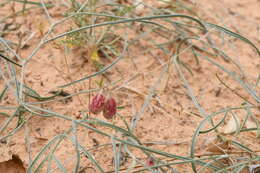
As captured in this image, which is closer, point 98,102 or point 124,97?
point 98,102

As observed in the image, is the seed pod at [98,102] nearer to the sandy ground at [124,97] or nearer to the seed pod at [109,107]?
the seed pod at [109,107]

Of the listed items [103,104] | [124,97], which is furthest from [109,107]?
[124,97]

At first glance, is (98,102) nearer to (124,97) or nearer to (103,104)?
(103,104)

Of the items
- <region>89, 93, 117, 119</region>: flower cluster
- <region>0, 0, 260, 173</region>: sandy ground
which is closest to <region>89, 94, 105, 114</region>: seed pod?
<region>89, 93, 117, 119</region>: flower cluster

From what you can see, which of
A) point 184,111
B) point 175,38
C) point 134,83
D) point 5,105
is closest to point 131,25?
point 175,38

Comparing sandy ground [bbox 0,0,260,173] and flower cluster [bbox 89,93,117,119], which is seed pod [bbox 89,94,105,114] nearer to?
flower cluster [bbox 89,93,117,119]

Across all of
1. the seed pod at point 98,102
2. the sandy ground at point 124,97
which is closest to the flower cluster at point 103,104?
the seed pod at point 98,102

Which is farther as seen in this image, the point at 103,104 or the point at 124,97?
the point at 124,97

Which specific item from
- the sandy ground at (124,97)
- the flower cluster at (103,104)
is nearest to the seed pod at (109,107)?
the flower cluster at (103,104)

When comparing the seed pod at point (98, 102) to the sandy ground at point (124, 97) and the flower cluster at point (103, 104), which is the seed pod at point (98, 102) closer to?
the flower cluster at point (103, 104)
